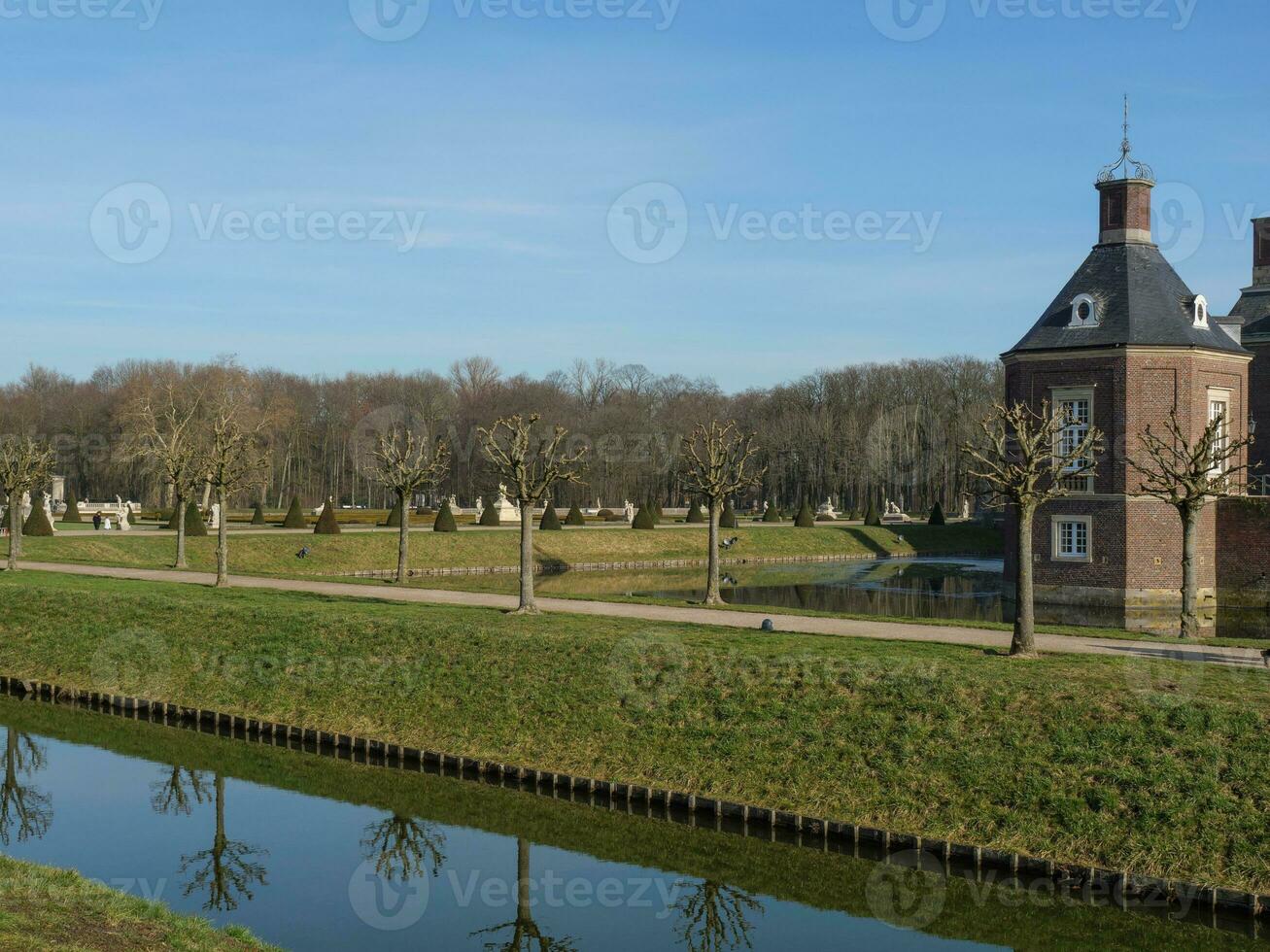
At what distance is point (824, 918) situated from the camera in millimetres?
13281

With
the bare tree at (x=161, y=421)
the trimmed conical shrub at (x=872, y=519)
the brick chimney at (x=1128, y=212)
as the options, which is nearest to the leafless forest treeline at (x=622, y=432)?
the bare tree at (x=161, y=421)

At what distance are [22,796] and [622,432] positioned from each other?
2911 inches

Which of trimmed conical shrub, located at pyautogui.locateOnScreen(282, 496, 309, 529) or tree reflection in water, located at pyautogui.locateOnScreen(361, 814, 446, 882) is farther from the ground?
trimmed conical shrub, located at pyautogui.locateOnScreen(282, 496, 309, 529)

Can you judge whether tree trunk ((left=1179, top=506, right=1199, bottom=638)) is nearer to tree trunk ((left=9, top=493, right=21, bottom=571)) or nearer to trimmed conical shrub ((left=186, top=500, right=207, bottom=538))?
tree trunk ((left=9, top=493, right=21, bottom=571))

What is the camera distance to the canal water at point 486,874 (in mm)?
12875

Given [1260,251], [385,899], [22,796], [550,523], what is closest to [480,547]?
[550,523]

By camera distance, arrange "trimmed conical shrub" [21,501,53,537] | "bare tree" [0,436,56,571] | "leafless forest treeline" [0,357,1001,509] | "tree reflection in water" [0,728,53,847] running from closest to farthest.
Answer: "tree reflection in water" [0,728,53,847], "bare tree" [0,436,56,571], "trimmed conical shrub" [21,501,53,537], "leafless forest treeline" [0,357,1001,509]

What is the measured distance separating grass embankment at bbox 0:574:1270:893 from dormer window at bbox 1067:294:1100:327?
2155 cm

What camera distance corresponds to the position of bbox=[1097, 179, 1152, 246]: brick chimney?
1549 inches

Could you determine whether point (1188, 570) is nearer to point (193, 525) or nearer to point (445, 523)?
point (445, 523)

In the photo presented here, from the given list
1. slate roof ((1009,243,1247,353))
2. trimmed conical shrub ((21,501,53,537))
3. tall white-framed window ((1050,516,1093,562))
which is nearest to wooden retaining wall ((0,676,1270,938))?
trimmed conical shrub ((21,501,53,537))

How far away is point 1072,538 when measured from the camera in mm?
38656

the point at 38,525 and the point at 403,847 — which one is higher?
the point at 38,525

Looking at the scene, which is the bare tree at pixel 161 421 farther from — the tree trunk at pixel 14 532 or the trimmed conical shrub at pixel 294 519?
the tree trunk at pixel 14 532
